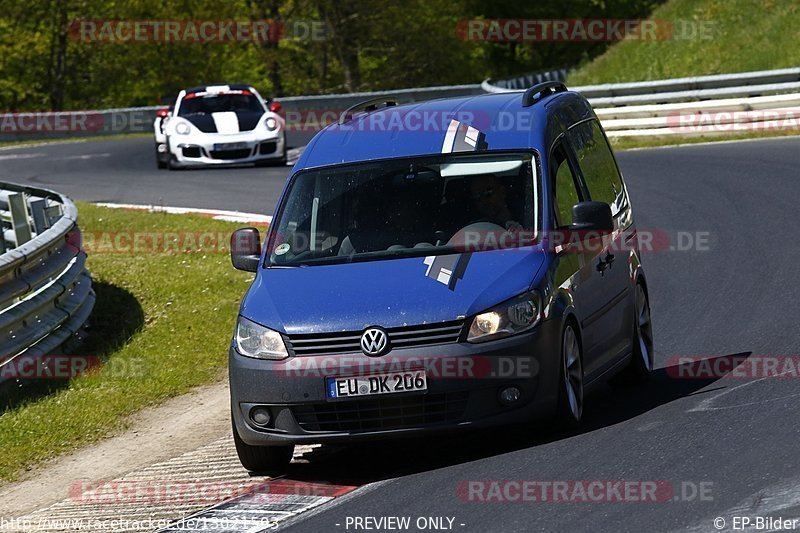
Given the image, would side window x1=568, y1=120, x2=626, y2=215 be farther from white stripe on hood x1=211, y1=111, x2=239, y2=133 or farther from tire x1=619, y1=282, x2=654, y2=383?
white stripe on hood x1=211, y1=111, x2=239, y2=133

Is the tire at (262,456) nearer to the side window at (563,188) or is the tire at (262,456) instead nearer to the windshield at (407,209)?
the windshield at (407,209)

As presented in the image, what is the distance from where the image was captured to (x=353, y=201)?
8.45 meters

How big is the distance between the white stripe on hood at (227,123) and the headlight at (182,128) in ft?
1.73

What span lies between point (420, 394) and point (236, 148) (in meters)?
18.7

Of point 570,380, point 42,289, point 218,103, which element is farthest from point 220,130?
point 570,380

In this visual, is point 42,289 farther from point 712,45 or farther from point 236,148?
point 712,45

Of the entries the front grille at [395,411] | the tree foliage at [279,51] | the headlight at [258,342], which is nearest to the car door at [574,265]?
the front grille at [395,411]

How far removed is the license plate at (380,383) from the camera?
7176mm

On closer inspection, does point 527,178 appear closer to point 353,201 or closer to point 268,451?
point 353,201

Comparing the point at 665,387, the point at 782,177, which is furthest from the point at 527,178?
the point at 782,177

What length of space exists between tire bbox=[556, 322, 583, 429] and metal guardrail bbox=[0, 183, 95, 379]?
453 centimetres

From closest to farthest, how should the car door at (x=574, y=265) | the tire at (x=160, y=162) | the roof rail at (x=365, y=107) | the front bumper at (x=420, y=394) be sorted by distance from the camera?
the front bumper at (x=420, y=394) → the car door at (x=574, y=265) → the roof rail at (x=365, y=107) → the tire at (x=160, y=162)

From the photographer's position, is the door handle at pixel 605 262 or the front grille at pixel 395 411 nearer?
the front grille at pixel 395 411

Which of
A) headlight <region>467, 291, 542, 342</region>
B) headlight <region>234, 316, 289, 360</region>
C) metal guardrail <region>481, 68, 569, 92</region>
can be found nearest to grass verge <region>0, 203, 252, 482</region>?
headlight <region>234, 316, 289, 360</region>
